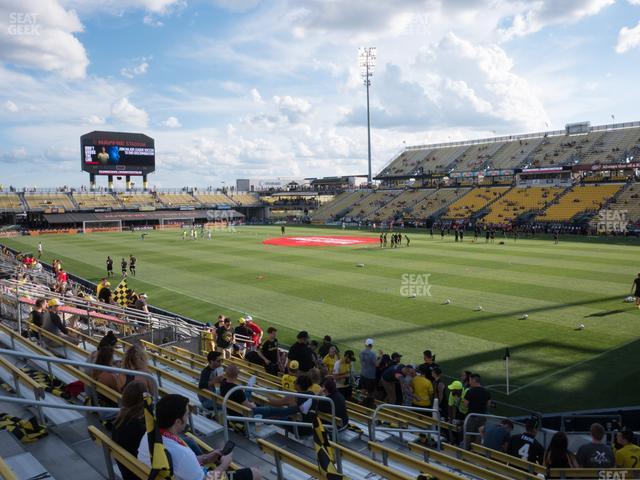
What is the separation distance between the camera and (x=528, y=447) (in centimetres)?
739

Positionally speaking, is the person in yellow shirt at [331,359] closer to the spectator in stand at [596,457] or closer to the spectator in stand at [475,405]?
the spectator in stand at [475,405]

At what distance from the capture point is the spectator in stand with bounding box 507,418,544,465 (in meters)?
7.28

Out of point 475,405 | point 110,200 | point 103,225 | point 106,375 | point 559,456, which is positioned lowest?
point 475,405

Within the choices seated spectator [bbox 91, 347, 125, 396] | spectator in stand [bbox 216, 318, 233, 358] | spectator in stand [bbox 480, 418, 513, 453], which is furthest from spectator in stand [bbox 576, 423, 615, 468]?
spectator in stand [bbox 216, 318, 233, 358]

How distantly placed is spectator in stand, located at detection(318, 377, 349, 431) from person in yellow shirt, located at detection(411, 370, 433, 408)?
3.24 meters

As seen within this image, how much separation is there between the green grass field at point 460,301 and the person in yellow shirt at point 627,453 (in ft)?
16.9

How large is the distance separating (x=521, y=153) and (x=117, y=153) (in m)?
60.0

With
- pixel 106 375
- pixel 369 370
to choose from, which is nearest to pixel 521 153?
pixel 369 370

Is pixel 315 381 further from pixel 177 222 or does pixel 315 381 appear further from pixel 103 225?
pixel 177 222

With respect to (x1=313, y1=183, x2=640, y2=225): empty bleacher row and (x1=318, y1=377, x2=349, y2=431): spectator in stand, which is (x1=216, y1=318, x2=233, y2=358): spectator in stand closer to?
(x1=318, y1=377, x2=349, y2=431): spectator in stand

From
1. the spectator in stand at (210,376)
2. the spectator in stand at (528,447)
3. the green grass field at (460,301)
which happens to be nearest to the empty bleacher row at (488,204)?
the green grass field at (460,301)

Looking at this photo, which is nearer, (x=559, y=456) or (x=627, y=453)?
(x=559, y=456)

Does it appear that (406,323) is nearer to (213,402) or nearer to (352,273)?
(352,273)

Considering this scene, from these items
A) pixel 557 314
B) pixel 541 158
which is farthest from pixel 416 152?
pixel 557 314
